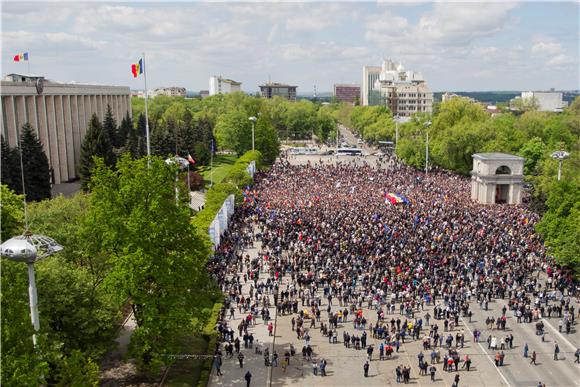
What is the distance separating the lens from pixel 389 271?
3531 cm

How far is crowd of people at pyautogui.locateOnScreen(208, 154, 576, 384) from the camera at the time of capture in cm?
2839

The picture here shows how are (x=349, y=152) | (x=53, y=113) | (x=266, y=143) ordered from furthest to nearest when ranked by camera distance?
(x=349, y=152) → (x=266, y=143) → (x=53, y=113)

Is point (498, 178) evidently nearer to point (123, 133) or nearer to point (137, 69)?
point (137, 69)

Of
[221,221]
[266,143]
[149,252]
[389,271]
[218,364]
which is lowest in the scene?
[218,364]

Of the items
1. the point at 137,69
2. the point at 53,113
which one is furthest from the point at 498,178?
the point at 53,113

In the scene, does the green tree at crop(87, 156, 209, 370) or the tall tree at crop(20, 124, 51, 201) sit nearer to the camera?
the green tree at crop(87, 156, 209, 370)

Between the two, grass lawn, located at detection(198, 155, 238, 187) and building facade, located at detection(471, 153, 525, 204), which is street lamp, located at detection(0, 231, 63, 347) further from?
grass lawn, located at detection(198, 155, 238, 187)

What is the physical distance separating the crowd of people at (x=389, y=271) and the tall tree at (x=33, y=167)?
17.5m

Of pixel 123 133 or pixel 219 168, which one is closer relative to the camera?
pixel 123 133

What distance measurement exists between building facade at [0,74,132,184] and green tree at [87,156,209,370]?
34.9 meters

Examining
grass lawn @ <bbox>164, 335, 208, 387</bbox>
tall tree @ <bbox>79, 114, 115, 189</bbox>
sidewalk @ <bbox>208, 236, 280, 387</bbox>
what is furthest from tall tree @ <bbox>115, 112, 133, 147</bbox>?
grass lawn @ <bbox>164, 335, 208, 387</bbox>

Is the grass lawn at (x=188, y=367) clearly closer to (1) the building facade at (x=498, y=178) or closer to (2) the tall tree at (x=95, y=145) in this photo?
(2) the tall tree at (x=95, y=145)

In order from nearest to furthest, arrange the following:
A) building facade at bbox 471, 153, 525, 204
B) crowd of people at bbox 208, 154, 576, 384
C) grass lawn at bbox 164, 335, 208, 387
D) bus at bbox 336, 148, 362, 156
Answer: grass lawn at bbox 164, 335, 208, 387 < crowd of people at bbox 208, 154, 576, 384 < building facade at bbox 471, 153, 525, 204 < bus at bbox 336, 148, 362, 156

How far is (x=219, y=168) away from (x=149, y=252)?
66462 mm
